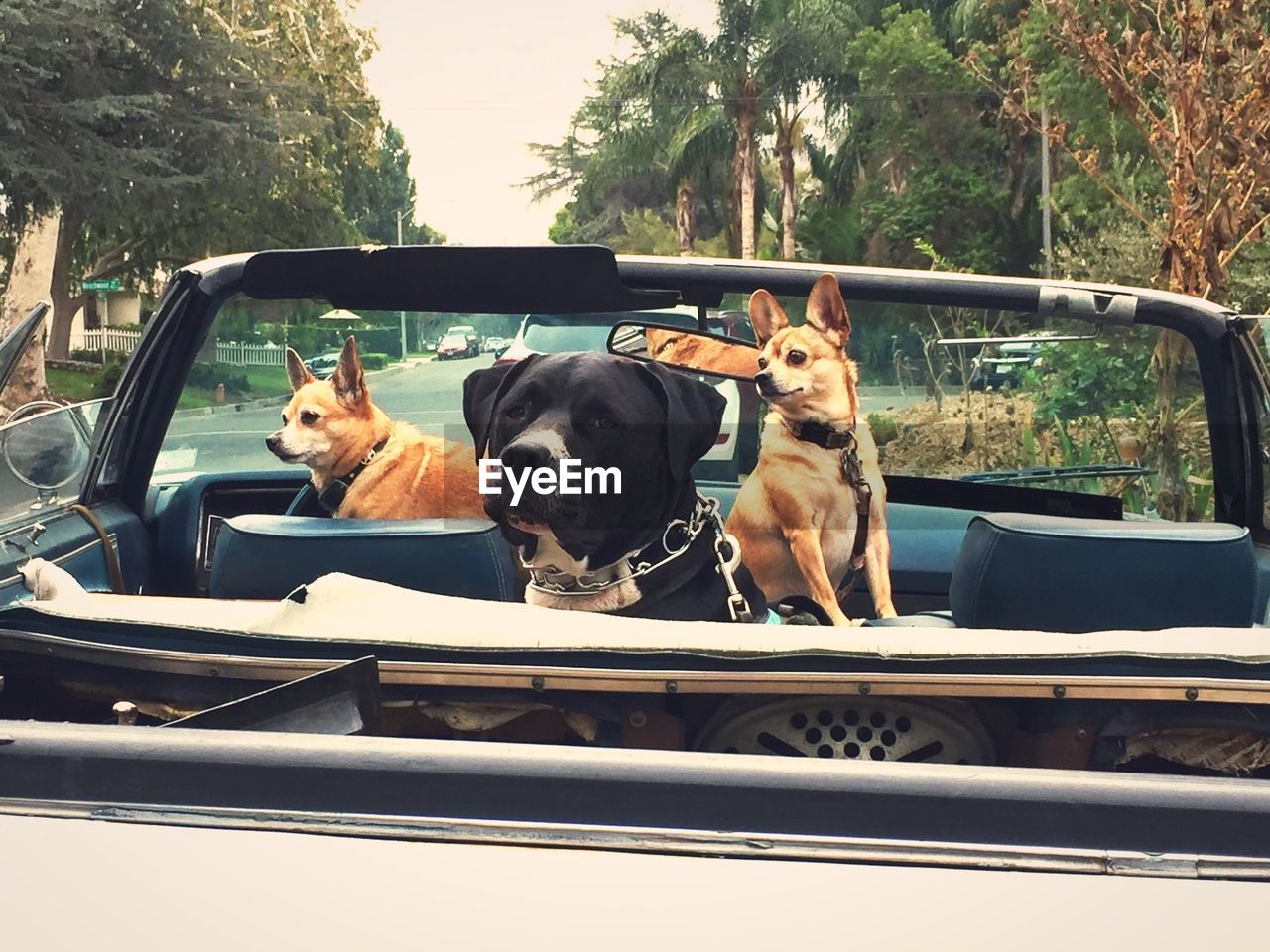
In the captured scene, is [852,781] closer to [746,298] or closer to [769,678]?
[769,678]

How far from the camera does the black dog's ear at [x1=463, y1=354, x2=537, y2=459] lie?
2527 millimetres

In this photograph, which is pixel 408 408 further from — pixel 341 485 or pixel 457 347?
pixel 341 485

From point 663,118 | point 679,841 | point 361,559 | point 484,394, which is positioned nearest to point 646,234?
point 663,118

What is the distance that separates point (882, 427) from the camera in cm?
277

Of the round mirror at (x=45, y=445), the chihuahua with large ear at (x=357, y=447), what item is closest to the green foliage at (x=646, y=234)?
the round mirror at (x=45, y=445)

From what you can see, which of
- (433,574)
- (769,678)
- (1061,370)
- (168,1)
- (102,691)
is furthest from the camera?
(168,1)

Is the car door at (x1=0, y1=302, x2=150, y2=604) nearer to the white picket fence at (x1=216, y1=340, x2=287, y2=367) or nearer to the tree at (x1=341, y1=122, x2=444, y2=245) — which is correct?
the white picket fence at (x1=216, y1=340, x2=287, y2=367)

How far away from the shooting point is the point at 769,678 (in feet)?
5.97

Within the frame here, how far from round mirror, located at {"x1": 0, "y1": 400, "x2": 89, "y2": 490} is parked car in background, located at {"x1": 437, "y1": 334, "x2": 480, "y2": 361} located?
0.84 m

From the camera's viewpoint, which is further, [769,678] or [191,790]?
[769,678]

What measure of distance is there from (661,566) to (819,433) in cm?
41

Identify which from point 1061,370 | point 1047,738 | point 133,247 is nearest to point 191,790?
point 1047,738

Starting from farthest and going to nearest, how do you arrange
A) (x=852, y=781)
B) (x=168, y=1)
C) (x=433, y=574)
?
(x=168, y=1), (x=433, y=574), (x=852, y=781)

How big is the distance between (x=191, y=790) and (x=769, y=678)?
0.71 metres
